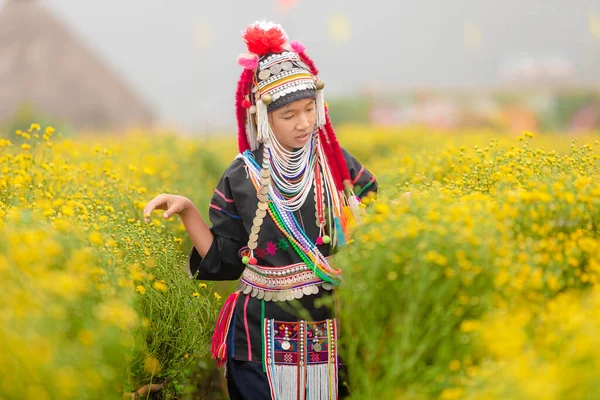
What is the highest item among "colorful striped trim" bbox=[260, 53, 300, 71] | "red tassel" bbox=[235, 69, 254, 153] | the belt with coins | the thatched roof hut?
the thatched roof hut

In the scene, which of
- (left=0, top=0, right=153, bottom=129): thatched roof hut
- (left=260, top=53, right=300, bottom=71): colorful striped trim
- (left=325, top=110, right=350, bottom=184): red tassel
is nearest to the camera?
(left=260, top=53, right=300, bottom=71): colorful striped trim

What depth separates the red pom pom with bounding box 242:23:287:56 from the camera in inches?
124

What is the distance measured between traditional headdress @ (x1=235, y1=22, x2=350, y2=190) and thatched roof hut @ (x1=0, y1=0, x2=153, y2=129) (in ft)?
54.3

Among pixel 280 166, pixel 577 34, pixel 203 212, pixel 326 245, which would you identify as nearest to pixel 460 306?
pixel 326 245

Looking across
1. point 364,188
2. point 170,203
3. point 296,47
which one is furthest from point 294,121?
point 170,203

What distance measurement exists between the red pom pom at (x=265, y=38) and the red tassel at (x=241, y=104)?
118 millimetres

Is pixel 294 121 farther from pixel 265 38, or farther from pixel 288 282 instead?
pixel 288 282

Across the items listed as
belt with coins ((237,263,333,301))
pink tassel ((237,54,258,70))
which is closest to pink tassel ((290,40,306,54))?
pink tassel ((237,54,258,70))

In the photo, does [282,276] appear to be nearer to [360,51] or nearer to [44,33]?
[44,33]

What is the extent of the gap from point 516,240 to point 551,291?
0.71 ft

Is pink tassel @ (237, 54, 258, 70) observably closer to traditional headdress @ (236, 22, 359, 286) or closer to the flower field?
traditional headdress @ (236, 22, 359, 286)

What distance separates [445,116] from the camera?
675 inches

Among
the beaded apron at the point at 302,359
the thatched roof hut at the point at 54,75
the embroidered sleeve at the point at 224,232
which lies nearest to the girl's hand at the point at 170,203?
the embroidered sleeve at the point at 224,232

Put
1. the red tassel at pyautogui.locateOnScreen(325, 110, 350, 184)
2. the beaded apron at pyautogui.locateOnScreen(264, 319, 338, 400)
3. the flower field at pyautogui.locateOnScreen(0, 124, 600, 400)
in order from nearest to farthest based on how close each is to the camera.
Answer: the flower field at pyautogui.locateOnScreen(0, 124, 600, 400)
the beaded apron at pyautogui.locateOnScreen(264, 319, 338, 400)
the red tassel at pyautogui.locateOnScreen(325, 110, 350, 184)
